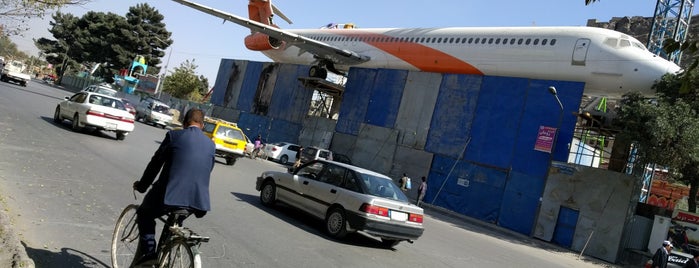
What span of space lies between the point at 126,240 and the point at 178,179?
1.26 meters

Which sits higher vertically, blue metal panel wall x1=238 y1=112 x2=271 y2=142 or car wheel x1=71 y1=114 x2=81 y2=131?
blue metal panel wall x1=238 y1=112 x2=271 y2=142

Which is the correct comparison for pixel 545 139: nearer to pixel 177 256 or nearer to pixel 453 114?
pixel 453 114

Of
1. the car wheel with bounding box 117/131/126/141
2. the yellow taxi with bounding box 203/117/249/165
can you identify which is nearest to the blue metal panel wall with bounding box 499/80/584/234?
the yellow taxi with bounding box 203/117/249/165

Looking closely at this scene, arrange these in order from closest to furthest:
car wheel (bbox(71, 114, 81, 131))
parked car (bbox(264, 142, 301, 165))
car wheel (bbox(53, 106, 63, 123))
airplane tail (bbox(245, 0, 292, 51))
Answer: car wheel (bbox(71, 114, 81, 131)), car wheel (bbox(53, 106, 63, 123)), parked car (bbox(264, 142, 301, 165)), airplane tail (bbox(245, 0, 292, 51))

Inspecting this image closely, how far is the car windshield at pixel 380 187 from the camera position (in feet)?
32.5

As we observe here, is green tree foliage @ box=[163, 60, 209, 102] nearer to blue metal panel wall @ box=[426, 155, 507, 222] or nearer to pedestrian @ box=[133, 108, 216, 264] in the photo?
blue metal panel wall @ box=[426, 155, 507, 222]

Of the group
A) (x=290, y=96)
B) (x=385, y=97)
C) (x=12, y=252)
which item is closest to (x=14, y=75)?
(x=290, y=96)

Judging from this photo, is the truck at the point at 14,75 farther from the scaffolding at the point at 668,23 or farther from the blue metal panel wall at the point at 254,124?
the scaffolding at the point at 668,23

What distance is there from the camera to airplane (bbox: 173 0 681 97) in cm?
2147

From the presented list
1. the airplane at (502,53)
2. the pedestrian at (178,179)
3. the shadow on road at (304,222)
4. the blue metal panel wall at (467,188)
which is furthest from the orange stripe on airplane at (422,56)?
the pedestrian at (178,179)

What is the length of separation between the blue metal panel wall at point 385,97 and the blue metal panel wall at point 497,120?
5929 millimetres

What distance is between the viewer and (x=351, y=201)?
9594 mm

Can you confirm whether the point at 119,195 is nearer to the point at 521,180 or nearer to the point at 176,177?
the point at 176,177

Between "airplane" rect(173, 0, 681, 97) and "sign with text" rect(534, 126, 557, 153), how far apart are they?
2364mm
